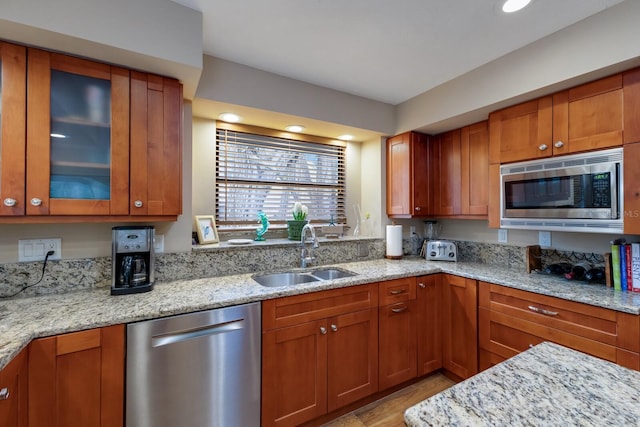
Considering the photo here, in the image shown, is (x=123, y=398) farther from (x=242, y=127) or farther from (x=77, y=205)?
(x=242, y=127)

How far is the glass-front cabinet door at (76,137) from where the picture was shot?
1.35m

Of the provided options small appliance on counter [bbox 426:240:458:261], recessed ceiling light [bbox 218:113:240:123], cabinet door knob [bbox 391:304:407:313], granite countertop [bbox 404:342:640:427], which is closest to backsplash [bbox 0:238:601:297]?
small appliance on counter [bbox 426:240:458:261]

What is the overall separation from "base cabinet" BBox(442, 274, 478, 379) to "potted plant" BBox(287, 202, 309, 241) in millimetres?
1270

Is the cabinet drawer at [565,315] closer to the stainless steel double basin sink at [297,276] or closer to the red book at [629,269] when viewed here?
the red book at [629,269]

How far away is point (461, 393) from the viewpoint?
28.2 inches

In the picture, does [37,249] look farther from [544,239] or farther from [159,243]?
[544,239]

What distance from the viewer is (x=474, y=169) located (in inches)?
100

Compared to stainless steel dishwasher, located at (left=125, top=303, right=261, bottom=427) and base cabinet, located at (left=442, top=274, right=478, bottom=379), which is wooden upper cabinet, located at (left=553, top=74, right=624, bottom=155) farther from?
stainless steel dishwasher, located at (left=125, top=303, right=261, bottom=427)

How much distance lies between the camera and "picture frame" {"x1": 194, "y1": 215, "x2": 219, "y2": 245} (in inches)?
85.4

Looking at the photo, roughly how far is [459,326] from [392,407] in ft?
2.59

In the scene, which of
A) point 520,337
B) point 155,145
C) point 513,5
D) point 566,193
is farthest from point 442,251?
point 155,145

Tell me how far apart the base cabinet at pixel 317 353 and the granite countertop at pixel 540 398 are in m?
1.10

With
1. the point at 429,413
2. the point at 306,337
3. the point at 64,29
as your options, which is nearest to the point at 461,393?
the point at 429,413

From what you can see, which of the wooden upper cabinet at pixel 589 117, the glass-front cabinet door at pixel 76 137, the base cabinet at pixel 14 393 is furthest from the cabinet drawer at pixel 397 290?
the base cabinet at pixel 14 393
